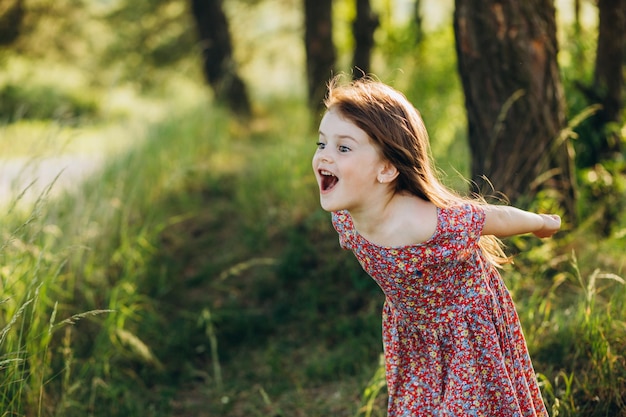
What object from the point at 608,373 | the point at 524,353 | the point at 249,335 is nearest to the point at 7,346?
the point at 249,335

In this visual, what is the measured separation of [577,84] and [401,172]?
10.8ft

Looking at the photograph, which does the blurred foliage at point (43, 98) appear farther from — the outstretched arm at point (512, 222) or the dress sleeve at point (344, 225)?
the outstretched arm at point (512, 222)

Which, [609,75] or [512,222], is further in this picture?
[609,75]

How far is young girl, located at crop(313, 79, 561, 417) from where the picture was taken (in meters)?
2.15

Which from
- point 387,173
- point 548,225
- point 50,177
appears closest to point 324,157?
point 387,173

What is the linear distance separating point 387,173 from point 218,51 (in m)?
8.18

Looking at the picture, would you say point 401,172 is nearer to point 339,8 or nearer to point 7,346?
point 7,346

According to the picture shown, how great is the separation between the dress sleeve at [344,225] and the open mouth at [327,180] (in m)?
0.18

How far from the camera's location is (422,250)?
7.02ft

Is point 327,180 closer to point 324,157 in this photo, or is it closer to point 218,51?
point 324,157

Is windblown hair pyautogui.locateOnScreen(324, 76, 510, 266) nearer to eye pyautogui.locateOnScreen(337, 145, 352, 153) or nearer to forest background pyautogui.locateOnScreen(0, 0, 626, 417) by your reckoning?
eye pyautogui.locateOnScreen(337, 145, 352, 153)

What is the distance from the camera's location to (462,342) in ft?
7.40

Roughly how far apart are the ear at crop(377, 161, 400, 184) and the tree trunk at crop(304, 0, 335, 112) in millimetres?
5606

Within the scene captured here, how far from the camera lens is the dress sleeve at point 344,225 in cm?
233
